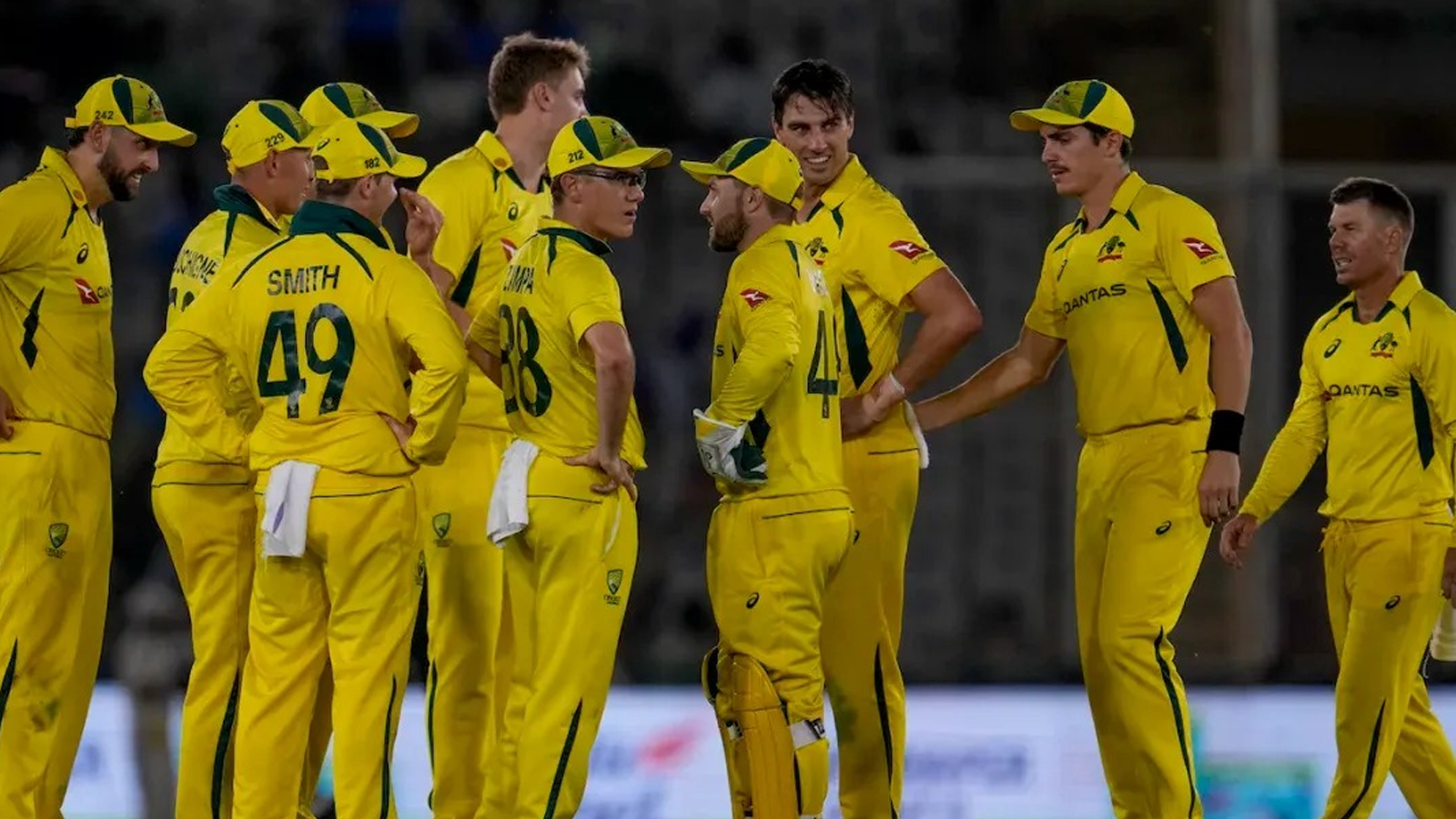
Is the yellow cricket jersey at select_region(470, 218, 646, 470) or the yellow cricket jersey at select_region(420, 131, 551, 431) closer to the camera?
the yellow cricket jersey at select_region(470, 218, 646, 470)

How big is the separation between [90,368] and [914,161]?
510 centimetres

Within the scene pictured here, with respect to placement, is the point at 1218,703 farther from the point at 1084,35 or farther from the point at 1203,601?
the point at 1084,35

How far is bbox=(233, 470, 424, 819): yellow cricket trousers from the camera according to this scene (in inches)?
236

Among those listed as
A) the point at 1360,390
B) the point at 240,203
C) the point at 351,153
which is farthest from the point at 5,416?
the point at 1360,390

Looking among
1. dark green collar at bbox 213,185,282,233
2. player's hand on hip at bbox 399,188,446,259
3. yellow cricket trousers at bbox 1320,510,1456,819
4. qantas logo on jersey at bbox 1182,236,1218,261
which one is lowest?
yellow cricket trousers at bbox 1320,510,1456,819

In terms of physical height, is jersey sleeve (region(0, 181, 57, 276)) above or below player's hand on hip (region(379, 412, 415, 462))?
above

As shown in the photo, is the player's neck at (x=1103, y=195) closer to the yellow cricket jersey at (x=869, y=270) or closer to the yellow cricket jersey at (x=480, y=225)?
the yellow cricket jersey at (x=869, y=270)

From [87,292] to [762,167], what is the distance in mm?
1992

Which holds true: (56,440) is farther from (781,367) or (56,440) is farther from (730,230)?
(781,367)

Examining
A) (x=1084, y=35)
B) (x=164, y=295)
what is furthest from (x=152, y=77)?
(x=1084, y=35)

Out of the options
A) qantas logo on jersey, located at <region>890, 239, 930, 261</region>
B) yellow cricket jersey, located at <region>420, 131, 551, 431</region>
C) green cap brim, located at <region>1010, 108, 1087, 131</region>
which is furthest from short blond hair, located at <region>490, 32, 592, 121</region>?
green cap brim, located at <region>1010, 108, 1087, 131</region>

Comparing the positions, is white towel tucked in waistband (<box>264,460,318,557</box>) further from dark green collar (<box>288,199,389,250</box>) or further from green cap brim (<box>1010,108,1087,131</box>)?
green cap brim (<box>1010,108,1087,131</box>)

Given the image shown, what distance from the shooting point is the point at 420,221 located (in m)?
6.69

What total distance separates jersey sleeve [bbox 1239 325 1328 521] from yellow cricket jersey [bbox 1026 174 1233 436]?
825 millimetres
